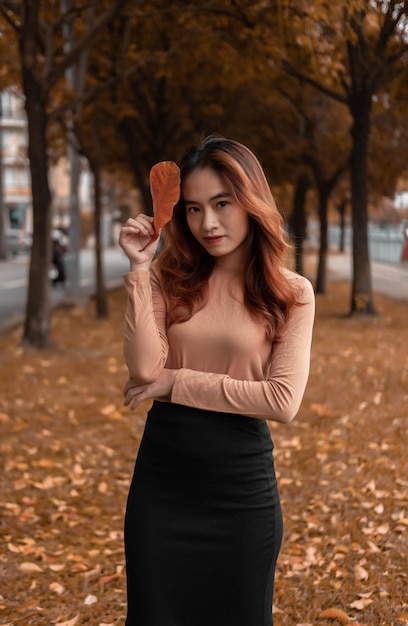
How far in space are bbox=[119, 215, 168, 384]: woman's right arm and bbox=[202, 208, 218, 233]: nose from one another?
16cm

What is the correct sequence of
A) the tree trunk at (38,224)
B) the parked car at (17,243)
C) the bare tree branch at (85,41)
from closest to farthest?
the bare tree branch at (85,41)
the tree trunk at (38,224)
the parked car at (17,243)

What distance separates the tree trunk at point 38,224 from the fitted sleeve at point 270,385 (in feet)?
30.6

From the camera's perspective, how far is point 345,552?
4.94 m

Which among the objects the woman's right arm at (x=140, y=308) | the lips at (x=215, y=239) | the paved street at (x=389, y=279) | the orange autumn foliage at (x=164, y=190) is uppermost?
the orange autumn foliage at (x=164, y=190)

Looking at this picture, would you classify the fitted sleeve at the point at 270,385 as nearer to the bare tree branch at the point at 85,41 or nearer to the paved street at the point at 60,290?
the bare tree branch at the point at 85,41

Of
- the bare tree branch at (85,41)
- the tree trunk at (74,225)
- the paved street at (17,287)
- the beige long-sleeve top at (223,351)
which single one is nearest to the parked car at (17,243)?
the paved street at (17,287)

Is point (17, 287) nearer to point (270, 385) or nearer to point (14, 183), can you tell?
point (270, 385)

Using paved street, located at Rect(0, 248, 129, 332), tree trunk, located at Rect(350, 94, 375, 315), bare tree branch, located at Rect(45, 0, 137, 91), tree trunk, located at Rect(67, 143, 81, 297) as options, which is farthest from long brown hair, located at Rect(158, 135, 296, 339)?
tree trunk, located at Rect(67, 143, 81, 297)

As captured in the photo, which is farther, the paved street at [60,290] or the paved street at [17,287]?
the paved street at [60,290]

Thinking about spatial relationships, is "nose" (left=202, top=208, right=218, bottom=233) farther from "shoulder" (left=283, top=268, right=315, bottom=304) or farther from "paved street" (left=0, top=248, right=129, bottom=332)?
"paved street" (left=0, top=248, right=129, bottom=332)

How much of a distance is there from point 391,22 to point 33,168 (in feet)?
21.3

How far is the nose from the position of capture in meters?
2.62

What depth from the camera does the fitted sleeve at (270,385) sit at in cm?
257

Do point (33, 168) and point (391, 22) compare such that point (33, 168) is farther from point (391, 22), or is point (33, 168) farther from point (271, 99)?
point (271, 99)
